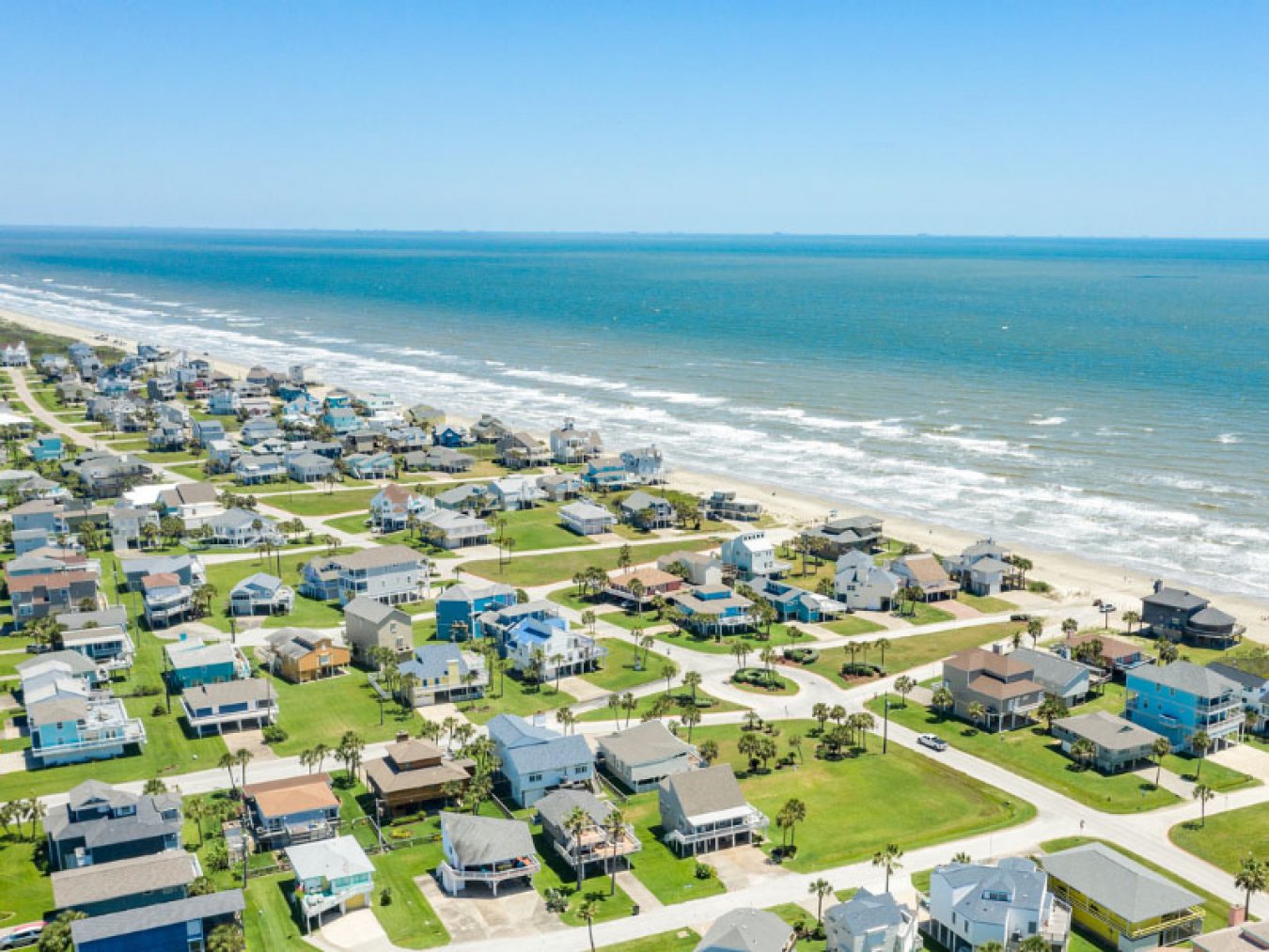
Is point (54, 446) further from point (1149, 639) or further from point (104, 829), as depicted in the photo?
point (1149, 639)

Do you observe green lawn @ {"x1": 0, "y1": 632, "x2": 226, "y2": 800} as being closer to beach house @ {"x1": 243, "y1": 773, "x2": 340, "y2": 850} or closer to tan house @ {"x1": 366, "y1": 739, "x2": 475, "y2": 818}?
beach house @ {"x1": 243, "y1": 773, "x2": 340, "y2": 850}

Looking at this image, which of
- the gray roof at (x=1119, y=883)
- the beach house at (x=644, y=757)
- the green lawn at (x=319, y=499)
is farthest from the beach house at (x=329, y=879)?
the green lawn at (x=319, y=499)

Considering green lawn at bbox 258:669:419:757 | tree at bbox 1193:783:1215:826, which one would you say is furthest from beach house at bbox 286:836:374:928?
tree at bbox 1193:783:1215:826

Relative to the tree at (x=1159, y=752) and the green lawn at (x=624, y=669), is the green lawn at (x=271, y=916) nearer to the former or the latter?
the green lawn at (x=624, y=669)

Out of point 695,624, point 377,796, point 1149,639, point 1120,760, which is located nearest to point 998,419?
point 1149,639

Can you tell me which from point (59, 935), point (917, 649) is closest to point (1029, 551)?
point (917, 649)

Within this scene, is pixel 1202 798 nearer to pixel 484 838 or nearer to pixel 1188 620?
pixel 1188 620
